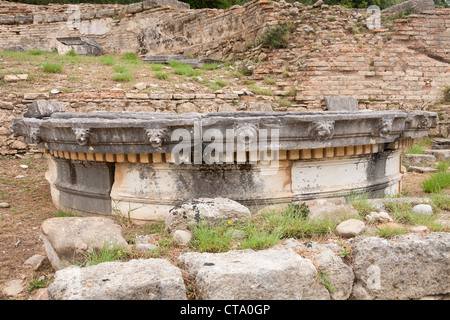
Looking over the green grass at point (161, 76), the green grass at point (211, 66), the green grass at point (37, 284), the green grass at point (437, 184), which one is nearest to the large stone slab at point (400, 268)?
the green grass at point (37, 284)

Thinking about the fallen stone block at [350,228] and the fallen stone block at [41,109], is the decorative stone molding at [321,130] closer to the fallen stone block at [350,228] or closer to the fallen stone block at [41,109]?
the fallen stone block at [350,228]

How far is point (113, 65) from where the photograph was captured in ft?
31.8

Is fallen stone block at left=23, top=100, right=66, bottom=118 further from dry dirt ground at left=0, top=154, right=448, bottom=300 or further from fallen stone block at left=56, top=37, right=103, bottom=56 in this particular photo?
fallen stone block at left=56, top=37, right=103, bottom=56

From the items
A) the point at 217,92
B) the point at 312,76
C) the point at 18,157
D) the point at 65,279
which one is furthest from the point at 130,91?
the point at 65,279

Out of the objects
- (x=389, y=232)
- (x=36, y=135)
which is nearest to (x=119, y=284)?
(x=389, y=232)

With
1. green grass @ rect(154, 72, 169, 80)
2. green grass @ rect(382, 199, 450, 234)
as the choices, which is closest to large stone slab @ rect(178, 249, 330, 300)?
green grass @ rect(382, 199, 450, 234)

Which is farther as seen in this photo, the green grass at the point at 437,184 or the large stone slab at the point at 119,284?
the green grass at the point at 437,184

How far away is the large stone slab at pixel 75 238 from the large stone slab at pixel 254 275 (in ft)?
1.75

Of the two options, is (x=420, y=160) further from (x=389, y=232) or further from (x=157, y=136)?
(x=157, y=136)

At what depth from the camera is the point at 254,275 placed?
5.72ft

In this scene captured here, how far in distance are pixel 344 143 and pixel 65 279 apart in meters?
2.39

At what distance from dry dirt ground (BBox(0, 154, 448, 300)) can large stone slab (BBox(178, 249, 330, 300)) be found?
0.16 meters

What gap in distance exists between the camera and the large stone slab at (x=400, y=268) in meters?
1.98

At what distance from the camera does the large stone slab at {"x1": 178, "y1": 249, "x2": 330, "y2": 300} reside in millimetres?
1722
